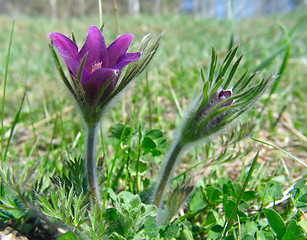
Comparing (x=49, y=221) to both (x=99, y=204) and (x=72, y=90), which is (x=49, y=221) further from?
(x=72, y=90)

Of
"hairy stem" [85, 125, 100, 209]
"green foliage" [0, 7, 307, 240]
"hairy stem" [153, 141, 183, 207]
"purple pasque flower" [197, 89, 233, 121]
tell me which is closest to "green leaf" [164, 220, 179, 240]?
"green foliage" [0, 7, 307, 240]

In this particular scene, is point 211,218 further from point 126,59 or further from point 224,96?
point 126,59

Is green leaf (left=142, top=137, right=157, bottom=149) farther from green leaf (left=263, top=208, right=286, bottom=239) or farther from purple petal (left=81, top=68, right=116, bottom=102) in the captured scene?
green leaf (left=263, top=208, right=286, bottom=239)

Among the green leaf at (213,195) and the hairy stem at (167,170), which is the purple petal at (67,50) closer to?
the hairy stem at (167,170)

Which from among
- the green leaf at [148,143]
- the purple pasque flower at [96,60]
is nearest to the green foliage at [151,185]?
the green leaf at [148,143]

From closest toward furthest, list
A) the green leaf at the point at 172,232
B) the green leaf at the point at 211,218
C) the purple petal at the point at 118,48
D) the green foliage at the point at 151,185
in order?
the purple petal at the point at 118,48, the green foliage at the point at 151,185, the green leaf at the point at 172,232, the green leaf at the point at 211,218

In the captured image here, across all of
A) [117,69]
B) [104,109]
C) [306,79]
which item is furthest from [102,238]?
[306,79]

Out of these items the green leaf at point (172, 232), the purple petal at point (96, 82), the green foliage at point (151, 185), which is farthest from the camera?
the green leaf at point (172, 232)
